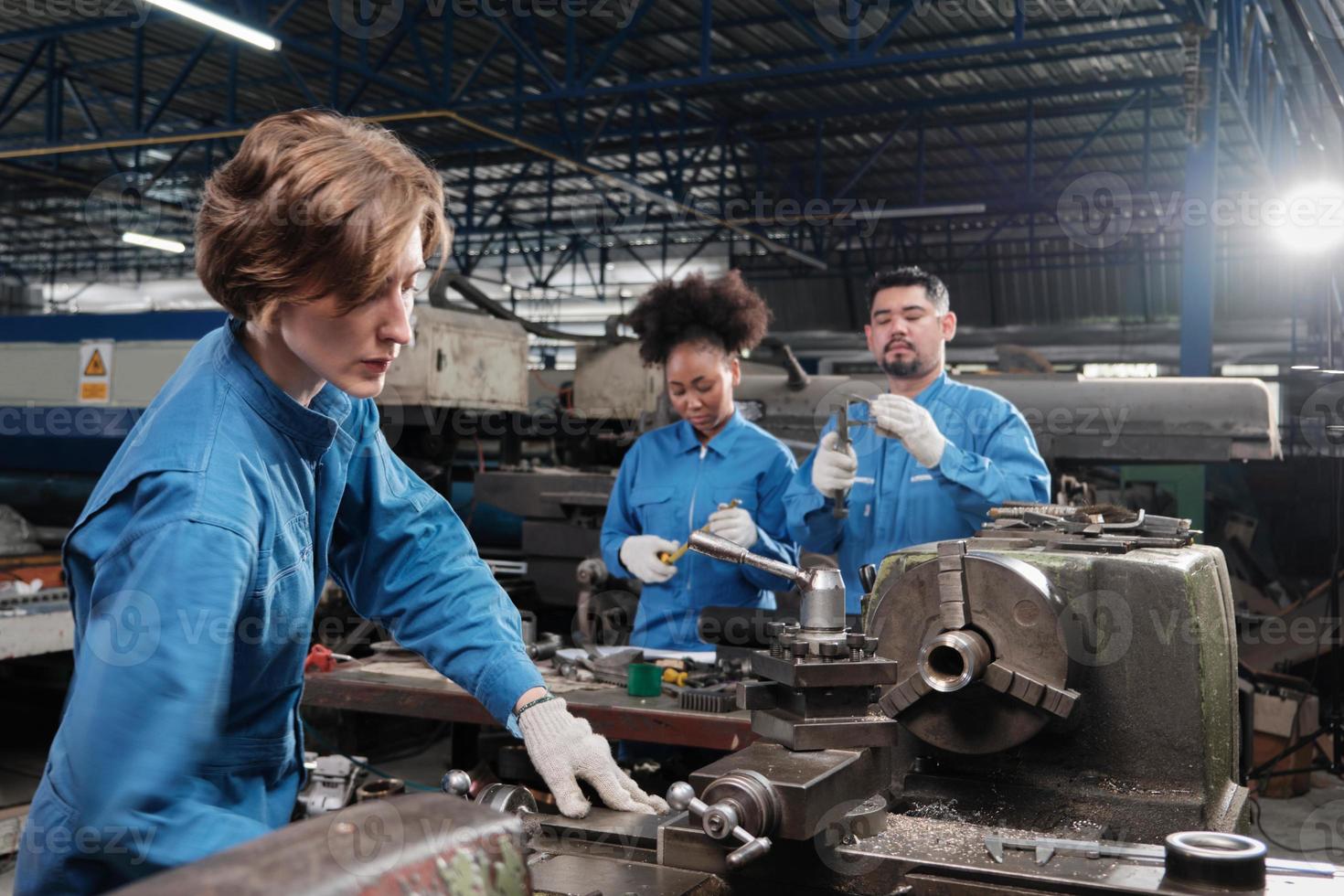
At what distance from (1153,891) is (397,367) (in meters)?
3.50

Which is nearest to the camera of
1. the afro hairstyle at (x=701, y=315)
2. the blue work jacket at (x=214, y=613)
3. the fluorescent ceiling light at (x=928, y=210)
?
the blue work jacket at (x=214, y=613)

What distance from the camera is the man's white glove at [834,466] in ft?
7.32

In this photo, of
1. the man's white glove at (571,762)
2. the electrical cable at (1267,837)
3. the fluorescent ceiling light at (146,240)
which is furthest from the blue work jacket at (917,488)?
the fluorescent ceiling light at (146,240)

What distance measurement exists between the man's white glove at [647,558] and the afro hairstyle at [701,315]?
47cm

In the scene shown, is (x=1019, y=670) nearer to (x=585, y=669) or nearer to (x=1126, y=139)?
(x=585, y=669)

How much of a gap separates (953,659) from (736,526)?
122 centimetres

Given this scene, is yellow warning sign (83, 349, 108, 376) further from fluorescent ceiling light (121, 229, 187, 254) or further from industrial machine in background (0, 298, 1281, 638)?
fluorescent ceiling light (121, 229, 187, 254)

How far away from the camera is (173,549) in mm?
773

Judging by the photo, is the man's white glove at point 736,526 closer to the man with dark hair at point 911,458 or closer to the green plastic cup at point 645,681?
the man with dark hair at point 911,458

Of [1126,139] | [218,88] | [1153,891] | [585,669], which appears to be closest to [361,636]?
[585,669]

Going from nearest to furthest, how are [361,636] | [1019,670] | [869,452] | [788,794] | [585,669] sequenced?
[788,794] → [1019,670] → [585,669] → [869,452] → [361,636]

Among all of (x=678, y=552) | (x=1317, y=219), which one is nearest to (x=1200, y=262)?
(x=1317, y=219)

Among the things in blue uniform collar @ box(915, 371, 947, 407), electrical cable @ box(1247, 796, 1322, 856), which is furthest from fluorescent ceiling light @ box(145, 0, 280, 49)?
electrical cable @ box(1247, 796, 1322, 856)

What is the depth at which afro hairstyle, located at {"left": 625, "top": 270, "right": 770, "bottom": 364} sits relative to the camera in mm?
2586
